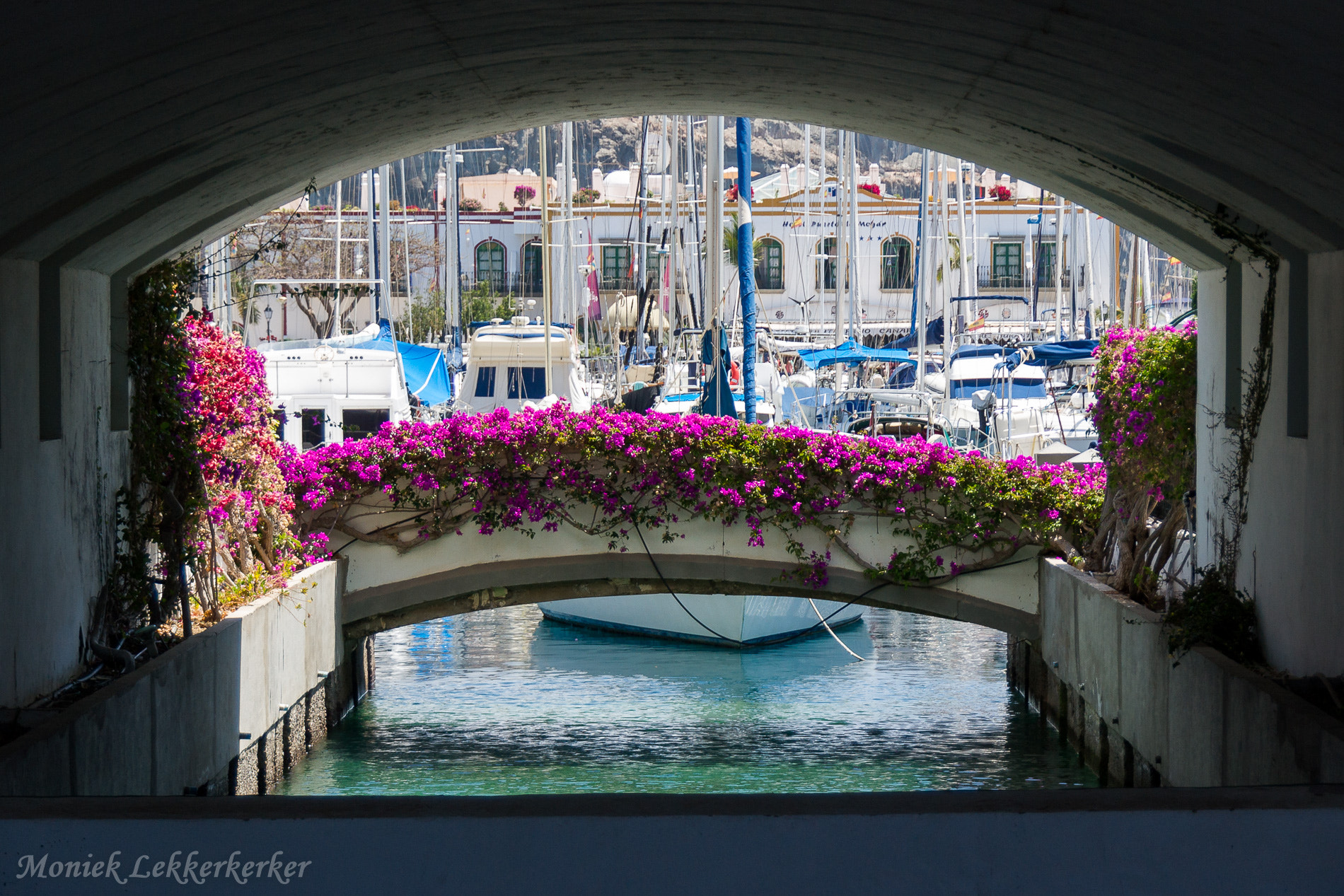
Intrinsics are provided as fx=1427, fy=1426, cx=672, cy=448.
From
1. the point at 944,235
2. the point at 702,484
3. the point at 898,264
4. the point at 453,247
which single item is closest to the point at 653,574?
the point at 702,484

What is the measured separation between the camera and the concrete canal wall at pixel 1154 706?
23.4ft

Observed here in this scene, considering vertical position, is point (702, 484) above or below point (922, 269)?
below

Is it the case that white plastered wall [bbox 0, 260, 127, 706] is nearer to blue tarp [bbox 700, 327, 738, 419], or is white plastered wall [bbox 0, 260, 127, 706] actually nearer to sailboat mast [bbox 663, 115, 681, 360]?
blue tarp [bbox 700, 327, 738, 419]

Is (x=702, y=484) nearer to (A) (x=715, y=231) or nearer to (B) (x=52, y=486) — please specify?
(A) (x=715, y=231)

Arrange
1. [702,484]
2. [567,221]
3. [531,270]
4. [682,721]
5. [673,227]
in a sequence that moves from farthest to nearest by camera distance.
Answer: [531,270] < [567,221] < [673,227] < [682,721] < [702,484]

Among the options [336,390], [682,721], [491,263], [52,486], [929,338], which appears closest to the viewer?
[52,486]

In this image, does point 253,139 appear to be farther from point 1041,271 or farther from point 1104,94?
point 1041,271

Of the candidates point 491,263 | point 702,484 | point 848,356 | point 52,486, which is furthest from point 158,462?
point 491,263

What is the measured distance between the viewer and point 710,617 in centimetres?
1923

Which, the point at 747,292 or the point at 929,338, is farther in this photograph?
the point at 929,338

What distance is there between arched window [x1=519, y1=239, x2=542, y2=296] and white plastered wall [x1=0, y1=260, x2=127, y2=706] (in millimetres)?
43861

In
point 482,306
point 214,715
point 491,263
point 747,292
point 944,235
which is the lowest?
point 214,715

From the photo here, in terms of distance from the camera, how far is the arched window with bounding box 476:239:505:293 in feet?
178

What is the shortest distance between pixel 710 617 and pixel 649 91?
11.3 meters
